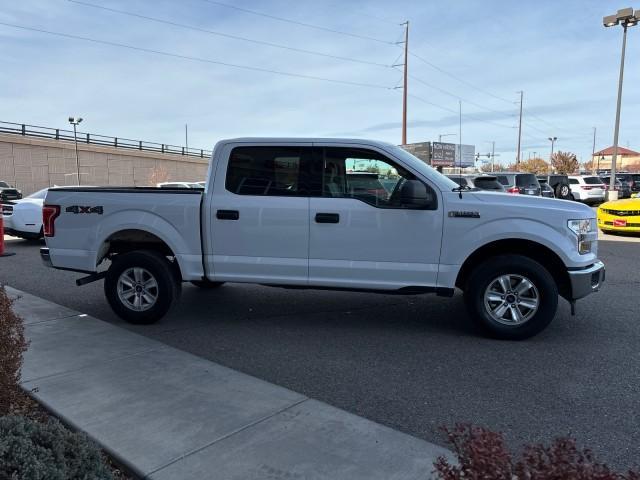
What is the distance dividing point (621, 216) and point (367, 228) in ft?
38.5

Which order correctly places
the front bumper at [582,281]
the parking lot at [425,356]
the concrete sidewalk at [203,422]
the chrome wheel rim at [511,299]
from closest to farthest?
the concrete sidewalk at [203,422] < the parking lot at [425,356] < the front bumper at [582,281] < the chrome wheel rim at [511,299]

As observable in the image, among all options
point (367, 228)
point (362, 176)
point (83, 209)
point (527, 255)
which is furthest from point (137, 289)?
point (527, 255)

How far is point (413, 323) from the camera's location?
5898 mm

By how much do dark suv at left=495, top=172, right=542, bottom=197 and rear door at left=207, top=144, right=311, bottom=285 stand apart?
16265 millimetres

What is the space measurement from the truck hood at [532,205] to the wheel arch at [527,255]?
326mm

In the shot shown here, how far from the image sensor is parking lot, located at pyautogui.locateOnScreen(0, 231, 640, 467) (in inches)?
140

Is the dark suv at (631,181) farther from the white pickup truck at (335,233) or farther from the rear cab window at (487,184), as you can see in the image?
the white pickup truck at (335,233)

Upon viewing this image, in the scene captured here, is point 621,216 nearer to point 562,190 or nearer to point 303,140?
point 303,140

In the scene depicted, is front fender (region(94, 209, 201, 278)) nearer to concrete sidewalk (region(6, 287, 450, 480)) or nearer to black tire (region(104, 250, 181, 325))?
black tire (region(104, 250, 181, 325))

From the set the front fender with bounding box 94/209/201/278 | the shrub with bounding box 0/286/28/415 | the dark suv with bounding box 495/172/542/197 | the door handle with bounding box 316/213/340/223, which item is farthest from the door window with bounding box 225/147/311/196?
the dark suv with bounding box 495/172/542/197

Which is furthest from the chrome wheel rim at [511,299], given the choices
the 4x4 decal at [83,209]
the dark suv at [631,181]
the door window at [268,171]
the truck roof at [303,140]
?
the dark suv at [631,181]

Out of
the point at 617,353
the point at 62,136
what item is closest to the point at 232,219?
the point at 617,353

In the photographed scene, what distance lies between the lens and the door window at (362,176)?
527 centimetres

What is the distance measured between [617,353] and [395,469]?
3.11 metres
